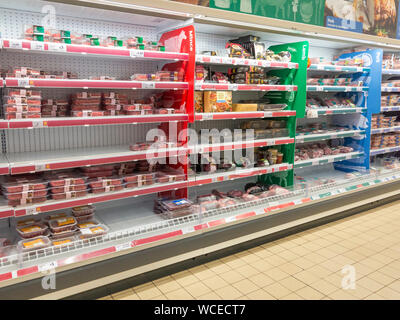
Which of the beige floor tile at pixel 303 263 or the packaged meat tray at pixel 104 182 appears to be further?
the beige floor tile at pixel 303 263

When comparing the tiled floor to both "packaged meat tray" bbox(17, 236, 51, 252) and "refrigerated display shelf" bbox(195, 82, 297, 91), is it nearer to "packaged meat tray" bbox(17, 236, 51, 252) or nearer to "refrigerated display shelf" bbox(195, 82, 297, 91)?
"packaged meat tray" bbox(17, 236, 51, 252)

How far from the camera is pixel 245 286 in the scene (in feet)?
9.76

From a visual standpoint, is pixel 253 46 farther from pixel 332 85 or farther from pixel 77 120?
pixel 77 120

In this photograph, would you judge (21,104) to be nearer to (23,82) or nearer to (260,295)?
(23,82)

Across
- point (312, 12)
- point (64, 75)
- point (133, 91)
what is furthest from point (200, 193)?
point (312, 12)

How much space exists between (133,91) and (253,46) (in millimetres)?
1478

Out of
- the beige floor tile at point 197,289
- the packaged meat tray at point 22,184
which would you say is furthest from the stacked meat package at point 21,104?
the beige floor tile at point 197,289

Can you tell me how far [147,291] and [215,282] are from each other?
0.59 meters

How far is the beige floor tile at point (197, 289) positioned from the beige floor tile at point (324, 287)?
91 centimetres

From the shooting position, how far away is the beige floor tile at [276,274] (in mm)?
3129

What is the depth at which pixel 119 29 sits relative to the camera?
356 centimetres

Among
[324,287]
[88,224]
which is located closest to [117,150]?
[88,224]

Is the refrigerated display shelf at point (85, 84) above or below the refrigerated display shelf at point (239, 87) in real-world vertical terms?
below

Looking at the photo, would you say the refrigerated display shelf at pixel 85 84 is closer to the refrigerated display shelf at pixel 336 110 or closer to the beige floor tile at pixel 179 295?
the beige floor tile at pixel 179 295
